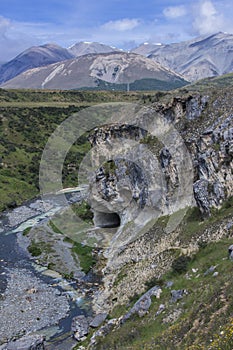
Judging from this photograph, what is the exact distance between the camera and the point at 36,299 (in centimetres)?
4528

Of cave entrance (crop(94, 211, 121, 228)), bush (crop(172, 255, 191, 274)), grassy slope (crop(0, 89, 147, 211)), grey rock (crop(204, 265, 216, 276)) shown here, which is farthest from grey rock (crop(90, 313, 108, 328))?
grassy slope (crop(0, 89, 147, 211))

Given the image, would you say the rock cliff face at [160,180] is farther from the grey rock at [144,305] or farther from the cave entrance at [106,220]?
the grey rock at [144,305]

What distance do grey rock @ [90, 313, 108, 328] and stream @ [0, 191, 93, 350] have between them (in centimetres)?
228

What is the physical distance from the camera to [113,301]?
133 ft

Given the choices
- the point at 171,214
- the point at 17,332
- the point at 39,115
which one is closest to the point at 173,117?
the point at 171,214

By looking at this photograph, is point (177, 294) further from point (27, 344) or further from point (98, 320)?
point (27, 344)

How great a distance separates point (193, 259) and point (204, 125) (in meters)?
19.0

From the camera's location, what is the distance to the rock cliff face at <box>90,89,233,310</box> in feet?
136

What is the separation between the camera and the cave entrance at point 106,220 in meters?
68.9

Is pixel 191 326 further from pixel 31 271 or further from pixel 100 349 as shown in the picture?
pixel 31 271

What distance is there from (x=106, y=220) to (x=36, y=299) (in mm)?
25886

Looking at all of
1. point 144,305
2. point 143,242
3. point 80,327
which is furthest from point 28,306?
point 144,305

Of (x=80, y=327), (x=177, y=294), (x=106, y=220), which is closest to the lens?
(x=177, y=294)

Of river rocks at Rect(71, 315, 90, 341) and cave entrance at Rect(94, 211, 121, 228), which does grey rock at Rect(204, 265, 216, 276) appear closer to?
river rocks at Rect(71, 315, 90, 341)
